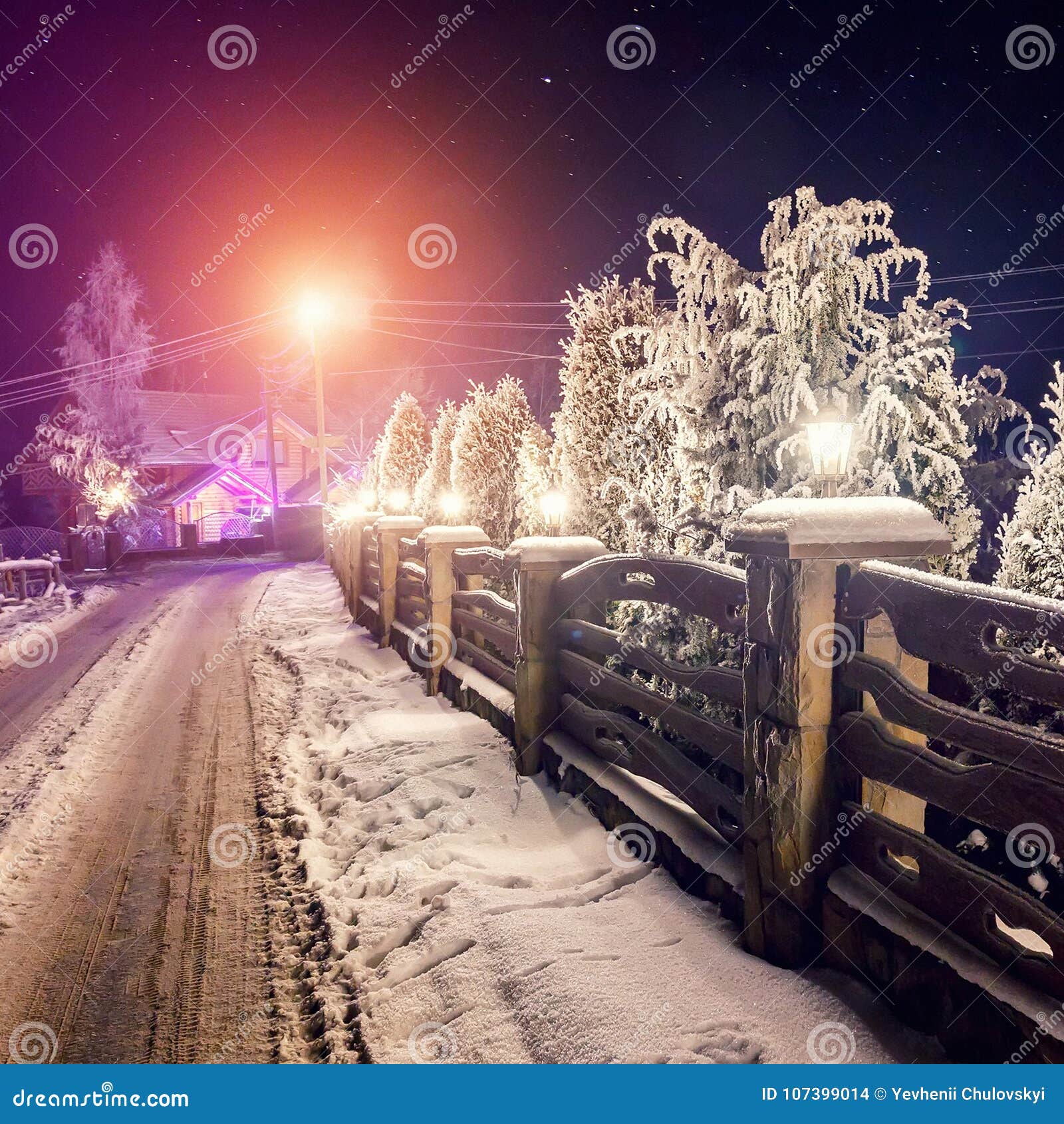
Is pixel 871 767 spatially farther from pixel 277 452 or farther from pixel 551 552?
pixel 277 452

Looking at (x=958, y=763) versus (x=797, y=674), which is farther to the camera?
(x=797, y=674)

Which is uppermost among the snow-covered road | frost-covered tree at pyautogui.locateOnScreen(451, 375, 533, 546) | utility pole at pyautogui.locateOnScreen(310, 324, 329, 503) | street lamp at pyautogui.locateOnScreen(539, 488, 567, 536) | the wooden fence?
utility pole at pyautogui.locateOnScreen(310, 324, 329, 503)

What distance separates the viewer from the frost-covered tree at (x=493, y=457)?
12516mm

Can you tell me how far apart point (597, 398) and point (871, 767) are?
6.39 m

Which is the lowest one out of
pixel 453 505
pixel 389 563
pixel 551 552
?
pixel 389 563

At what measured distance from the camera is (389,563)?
9734 millimetres

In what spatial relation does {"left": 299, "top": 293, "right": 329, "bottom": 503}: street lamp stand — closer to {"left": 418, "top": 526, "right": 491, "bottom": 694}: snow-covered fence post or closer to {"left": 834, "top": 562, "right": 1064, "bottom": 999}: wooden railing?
{"left": 418, "top": 526, "right": 491, "bottom": 694}: snow-covered fence post

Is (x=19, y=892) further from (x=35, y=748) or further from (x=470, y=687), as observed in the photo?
(x=470, y=687)

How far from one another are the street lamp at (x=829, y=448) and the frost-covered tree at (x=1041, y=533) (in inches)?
91.2

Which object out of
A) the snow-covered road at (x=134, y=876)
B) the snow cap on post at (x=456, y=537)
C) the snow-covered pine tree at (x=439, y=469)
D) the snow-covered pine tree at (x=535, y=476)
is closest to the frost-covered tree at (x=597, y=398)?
the snow-covered pine tree at (x=535, y=476)

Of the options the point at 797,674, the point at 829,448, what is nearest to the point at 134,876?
the point at 797,674

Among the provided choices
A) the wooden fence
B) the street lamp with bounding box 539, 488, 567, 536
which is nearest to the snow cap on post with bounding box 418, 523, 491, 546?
the street lamp with bounding box 539, 488, 567, 536

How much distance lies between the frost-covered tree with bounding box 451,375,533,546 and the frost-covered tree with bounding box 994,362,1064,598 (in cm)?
811

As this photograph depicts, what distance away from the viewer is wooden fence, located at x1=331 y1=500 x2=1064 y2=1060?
6.59ft
